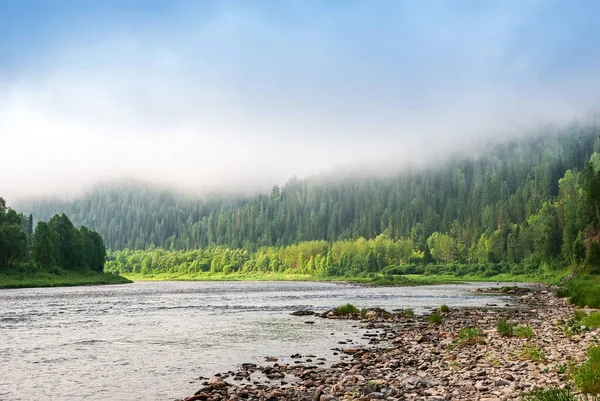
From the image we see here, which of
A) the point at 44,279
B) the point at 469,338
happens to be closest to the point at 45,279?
the point at 44,279

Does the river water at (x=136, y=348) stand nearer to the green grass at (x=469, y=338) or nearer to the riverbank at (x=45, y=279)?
the green grass at (x=469, y=338)

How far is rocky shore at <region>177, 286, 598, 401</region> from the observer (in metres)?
18.0

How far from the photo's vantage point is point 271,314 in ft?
200

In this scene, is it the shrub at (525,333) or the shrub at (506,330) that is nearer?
the shrub at (525,333)

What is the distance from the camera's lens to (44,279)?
139000 millimetres

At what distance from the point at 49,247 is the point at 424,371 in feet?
480

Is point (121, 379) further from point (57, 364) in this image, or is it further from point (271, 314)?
point (271, 314)

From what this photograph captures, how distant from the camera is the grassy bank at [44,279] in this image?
12662 centimetres

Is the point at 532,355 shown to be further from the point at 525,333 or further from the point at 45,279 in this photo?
the point at 45,279

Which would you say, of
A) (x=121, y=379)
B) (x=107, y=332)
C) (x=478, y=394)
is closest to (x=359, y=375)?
(x=478, y=394)

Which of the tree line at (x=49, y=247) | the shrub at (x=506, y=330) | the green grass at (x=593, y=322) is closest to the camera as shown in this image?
the green grass at (x=593, y=322)

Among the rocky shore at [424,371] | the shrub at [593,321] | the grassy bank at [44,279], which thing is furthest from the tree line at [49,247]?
the shrub at [593,321]

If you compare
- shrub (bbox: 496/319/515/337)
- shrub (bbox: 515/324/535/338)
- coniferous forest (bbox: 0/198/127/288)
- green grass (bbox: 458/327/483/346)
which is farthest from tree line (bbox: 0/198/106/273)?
shrub (bbox: 515/324/535/338)

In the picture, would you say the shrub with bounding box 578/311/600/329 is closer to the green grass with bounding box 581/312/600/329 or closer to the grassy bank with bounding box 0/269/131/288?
the green grass with bounding box 581/312/600/329
